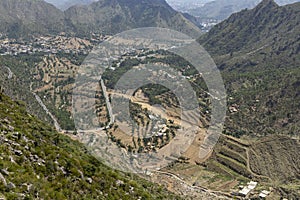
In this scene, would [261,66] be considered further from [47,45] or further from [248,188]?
[47,45]

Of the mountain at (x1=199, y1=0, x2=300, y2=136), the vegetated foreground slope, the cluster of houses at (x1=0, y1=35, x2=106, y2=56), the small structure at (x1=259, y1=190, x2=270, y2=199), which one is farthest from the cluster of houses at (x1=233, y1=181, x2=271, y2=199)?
the cluster of houses at (x1=0, y1=35, x2=106, y2=56)

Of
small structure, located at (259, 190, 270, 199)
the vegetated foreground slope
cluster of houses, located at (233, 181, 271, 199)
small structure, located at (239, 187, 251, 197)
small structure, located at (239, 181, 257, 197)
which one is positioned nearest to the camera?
the vegetated foreground slope

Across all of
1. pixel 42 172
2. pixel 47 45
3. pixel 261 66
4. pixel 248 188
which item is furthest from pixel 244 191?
pixel 47 45

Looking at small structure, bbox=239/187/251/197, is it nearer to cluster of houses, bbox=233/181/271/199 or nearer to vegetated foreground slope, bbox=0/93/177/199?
cluster of houses, bbox=233/181/271/199

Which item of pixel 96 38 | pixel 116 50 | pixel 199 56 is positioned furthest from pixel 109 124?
pixel 96 38

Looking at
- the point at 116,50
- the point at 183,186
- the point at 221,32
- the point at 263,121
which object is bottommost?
the point at 183,186

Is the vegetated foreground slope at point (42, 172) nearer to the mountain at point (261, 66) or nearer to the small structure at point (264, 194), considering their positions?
the small structure at point (264, 194)

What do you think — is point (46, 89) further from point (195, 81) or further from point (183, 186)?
point (183, 186)

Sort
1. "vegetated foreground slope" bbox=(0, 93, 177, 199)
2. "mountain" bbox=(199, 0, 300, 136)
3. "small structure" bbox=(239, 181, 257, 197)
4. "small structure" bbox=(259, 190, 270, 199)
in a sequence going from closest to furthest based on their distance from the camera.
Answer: "vegetated foreground slope" bbox=(0, 93, 177, 199)
"small structure" bbox=(259, 190, 270, 199)
"small structure" bbox=(239, 181, 257, 197)
"mountain" bbox=(199, 0, 300, 136)
